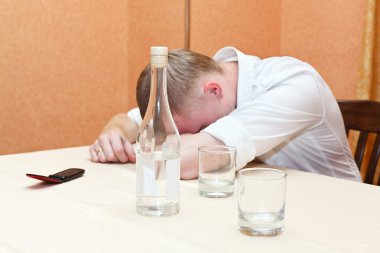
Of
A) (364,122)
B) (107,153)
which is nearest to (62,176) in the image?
(107,153)

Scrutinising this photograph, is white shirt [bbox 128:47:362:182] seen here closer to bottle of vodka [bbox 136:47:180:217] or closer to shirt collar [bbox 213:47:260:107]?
shirt collar [bbox 213:47:260:107]

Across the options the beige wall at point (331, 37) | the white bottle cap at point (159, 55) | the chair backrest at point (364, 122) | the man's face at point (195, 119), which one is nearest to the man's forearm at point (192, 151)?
the man's face at point (195, 119)

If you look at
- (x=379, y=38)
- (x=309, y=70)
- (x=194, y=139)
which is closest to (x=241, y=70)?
(x=309, y=70)

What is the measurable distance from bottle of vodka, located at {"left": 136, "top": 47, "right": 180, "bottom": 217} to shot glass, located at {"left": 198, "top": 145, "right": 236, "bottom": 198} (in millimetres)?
122

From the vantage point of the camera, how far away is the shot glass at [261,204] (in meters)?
0.72

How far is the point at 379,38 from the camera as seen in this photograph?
2.66 m

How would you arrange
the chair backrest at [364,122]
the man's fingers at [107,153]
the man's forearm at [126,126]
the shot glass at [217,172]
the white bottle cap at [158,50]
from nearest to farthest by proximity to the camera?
1. the white bottle cap at [158,50]
2. the shot glass at [217,172]
3. the man's fingers at [107,153]
4. the chair backrest at [364,122]
5. the man's forearm at [126,126]

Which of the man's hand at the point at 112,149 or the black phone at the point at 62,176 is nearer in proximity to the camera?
the black phone at the point at 62,176

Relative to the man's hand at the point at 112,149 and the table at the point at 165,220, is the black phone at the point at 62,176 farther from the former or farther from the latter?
the man's hand at the point at 112,149

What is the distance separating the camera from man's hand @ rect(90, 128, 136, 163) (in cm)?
127

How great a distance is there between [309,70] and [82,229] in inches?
31.8

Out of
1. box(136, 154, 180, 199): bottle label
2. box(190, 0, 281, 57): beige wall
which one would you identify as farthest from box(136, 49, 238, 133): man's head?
box(190, 0, 281, 57): beige wall

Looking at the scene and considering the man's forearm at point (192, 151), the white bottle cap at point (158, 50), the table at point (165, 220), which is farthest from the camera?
the man's forearm at point (192, 151)

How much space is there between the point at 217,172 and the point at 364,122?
0.67 meters
